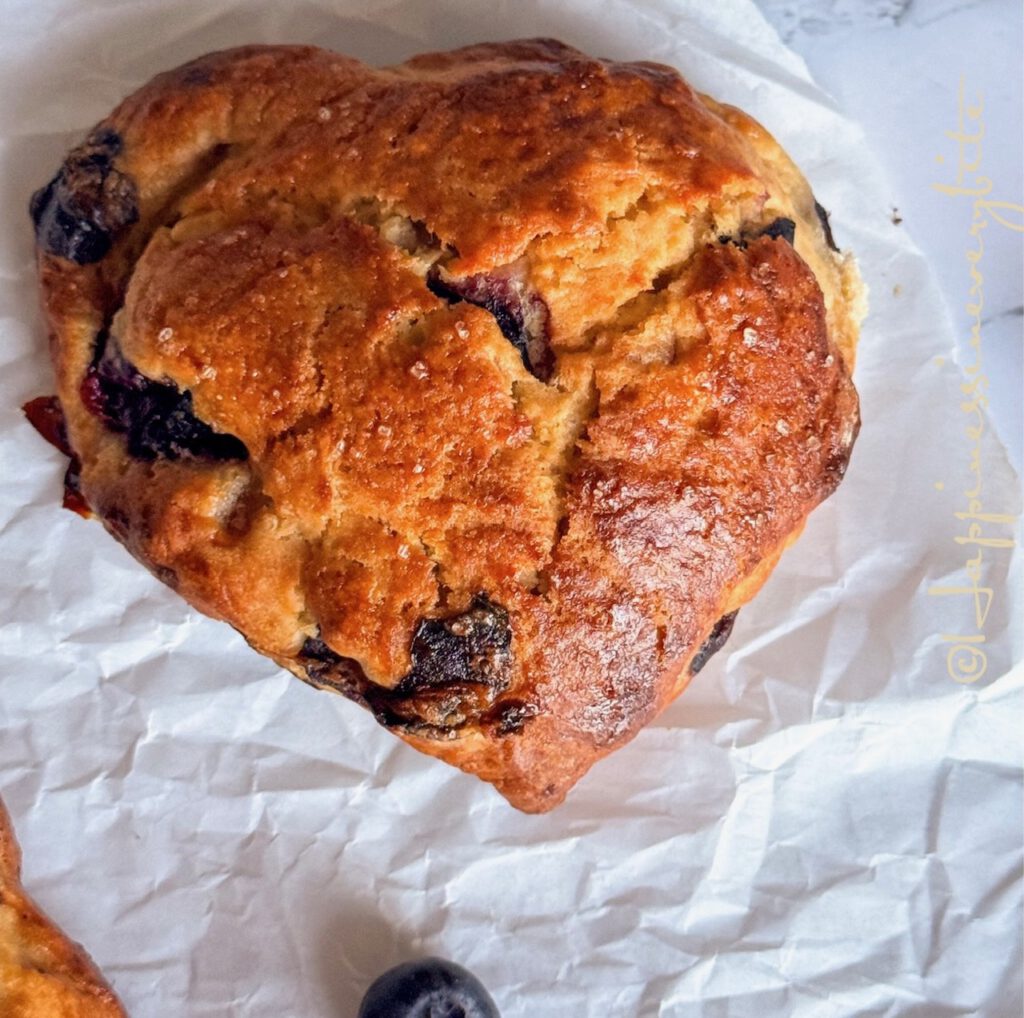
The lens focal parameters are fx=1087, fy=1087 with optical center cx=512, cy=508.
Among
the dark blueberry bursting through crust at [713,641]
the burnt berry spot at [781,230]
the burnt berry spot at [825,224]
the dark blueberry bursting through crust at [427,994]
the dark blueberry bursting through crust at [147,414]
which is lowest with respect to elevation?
the dark blueberry bursting through crust at [427,994]

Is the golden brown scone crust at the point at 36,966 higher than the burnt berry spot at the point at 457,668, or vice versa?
the burnt berry spot at the point at 457,668

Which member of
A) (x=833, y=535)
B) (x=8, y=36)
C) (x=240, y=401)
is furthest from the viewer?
(x=833, y=535)

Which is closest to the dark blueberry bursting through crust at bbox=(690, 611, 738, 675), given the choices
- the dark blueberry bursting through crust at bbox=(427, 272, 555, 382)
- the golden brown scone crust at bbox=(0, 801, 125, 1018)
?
the dark blueberry bursting through crust at bbox=(427, 272, 555, 382)

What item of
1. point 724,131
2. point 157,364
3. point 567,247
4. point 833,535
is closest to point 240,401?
point 157,364

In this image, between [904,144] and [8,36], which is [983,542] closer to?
[904,144]

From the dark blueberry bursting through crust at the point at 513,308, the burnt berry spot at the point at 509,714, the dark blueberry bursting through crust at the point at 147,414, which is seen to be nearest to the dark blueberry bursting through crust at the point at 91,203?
the dark blueberry bursting through crust at the point at 147,414

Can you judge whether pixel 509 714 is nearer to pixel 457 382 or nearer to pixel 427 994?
pixel 457 382

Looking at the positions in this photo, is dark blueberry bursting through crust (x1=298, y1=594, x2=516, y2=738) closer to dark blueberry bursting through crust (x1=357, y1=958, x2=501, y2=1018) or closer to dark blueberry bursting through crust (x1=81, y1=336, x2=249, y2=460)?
dark blueberry bursting through crust (x1=81, y1=336, x2=249, y2=460)

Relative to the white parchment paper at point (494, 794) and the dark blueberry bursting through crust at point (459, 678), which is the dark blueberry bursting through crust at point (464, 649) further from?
the white parchment paper at point (494, 794)
